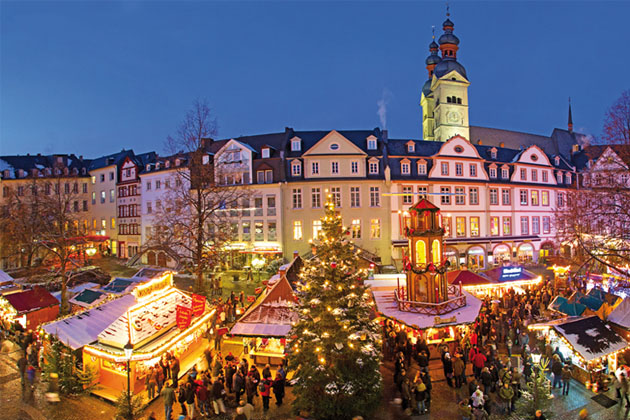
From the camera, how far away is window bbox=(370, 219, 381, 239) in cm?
3130

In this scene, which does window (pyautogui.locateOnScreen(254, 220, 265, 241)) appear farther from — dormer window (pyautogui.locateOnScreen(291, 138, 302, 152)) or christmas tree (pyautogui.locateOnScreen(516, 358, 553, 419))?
christmas tree (pyautogui.locateOnScreen(516, 358, 553, 419))

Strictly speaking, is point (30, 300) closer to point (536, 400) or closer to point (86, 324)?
point (86, 324)

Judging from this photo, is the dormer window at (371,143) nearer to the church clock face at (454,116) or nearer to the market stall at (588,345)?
the church clock face at (454,116)

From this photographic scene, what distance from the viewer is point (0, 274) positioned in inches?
783

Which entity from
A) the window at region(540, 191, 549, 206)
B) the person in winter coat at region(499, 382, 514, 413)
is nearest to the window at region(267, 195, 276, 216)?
the person in winter coat at region(499, 382, 514, 413)

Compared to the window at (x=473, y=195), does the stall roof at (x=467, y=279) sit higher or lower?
lower

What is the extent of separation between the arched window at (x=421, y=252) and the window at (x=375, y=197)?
51.7 feet

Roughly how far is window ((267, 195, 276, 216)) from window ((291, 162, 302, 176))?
2915 millimetres

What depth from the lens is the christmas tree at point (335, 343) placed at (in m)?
9.08

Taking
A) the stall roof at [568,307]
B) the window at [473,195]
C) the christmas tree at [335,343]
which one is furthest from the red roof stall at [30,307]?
the window at [473,195]

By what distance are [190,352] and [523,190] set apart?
3481cm

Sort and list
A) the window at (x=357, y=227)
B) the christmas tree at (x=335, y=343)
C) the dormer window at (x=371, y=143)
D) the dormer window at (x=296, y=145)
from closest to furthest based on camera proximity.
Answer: the christmas tree at (x=335, y=343) < the window at (x=357, y=227) < the dormer window at (x=371, y=143) < the dormer window at (x=296, y=145)

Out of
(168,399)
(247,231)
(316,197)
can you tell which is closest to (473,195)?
(316,197)

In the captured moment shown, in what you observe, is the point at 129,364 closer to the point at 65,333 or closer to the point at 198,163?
the point at 65,333
